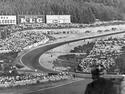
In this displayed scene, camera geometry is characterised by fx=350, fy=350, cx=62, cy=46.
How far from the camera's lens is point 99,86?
1012 mm

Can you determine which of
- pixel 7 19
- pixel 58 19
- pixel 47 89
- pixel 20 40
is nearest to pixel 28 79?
→ pixel 47 89

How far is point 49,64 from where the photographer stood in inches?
405

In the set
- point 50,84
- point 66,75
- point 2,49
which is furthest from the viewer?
point 2,49

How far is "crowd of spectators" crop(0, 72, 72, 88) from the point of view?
306 inches

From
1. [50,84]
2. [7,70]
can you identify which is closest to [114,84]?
[50,84]

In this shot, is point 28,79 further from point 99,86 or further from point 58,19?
point 58,19

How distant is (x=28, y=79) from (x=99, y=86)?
717 cm

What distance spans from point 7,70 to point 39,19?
45.9ft

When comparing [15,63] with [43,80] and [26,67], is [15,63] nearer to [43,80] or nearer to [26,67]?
[26,67]

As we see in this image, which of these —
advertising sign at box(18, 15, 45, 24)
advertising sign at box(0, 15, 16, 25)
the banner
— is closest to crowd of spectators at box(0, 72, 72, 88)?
advertising sign at box(0, 15, 16, 25)

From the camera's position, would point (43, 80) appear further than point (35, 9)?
No

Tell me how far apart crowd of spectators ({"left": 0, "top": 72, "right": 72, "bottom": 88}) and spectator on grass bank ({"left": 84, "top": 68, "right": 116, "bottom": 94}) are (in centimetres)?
669

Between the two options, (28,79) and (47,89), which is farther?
(28,79)

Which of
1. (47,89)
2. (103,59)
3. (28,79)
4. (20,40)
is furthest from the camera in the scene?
(20,40)
